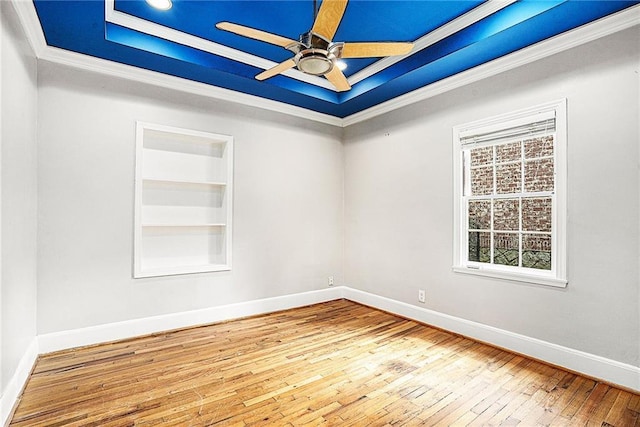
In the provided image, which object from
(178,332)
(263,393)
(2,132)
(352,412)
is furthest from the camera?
(178,332)

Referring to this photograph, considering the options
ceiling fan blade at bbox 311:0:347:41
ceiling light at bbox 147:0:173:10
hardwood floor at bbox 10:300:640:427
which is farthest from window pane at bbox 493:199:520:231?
ceiling light at bbox 147:0:173:10

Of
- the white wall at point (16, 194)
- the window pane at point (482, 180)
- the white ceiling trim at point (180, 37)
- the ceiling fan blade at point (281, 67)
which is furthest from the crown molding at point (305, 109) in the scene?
the ceiling fan blade at point (281, 67)

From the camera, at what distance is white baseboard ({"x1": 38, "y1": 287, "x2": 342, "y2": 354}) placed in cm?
292

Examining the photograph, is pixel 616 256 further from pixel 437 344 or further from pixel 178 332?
pixel 178 332

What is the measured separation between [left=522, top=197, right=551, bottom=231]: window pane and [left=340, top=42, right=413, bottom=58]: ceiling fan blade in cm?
180

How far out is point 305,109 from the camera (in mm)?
4418

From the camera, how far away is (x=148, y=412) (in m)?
2.03

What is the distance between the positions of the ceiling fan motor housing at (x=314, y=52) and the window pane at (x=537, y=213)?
7.13 feet

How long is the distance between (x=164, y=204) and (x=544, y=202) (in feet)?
12.3

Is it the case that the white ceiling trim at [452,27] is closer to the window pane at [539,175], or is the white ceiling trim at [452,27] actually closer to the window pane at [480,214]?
the window pane at [539,175]

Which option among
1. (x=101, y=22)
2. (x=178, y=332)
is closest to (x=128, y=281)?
(x=178, y=332)

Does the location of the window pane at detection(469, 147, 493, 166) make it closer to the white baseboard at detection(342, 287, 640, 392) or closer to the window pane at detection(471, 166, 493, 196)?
the window pane at detection(471, 166, 493, 196)

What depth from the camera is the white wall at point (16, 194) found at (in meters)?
1.97

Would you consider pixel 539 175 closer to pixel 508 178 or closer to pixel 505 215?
pixel 508 178
